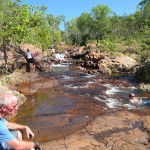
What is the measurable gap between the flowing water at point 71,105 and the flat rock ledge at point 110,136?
1.72ft

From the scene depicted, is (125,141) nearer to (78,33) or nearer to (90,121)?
(90,121)

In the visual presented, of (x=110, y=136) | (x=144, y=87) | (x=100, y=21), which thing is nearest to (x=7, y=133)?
(x=110, y=136)

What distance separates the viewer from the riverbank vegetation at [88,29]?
19.1 meters

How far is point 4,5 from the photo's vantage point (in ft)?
64.8

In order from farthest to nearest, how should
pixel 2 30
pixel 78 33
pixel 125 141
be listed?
pixel 78 33 → pixel 2 30 → pixel 125 141

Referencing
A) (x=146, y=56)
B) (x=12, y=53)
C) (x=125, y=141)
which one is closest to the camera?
(x=125, y=141)

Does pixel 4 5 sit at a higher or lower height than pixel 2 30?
higher

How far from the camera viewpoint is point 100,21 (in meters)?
72.8

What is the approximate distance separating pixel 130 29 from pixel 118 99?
49.0 m

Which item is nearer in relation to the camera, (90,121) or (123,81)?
(90,121)

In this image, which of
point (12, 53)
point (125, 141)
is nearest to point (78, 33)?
point (12, 53)

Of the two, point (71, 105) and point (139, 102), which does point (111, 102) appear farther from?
point (71, 105)

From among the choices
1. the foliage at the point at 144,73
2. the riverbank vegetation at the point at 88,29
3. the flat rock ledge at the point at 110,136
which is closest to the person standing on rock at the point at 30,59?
the riverbank vegetation at the point at 88,29

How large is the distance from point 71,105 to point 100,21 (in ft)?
201
